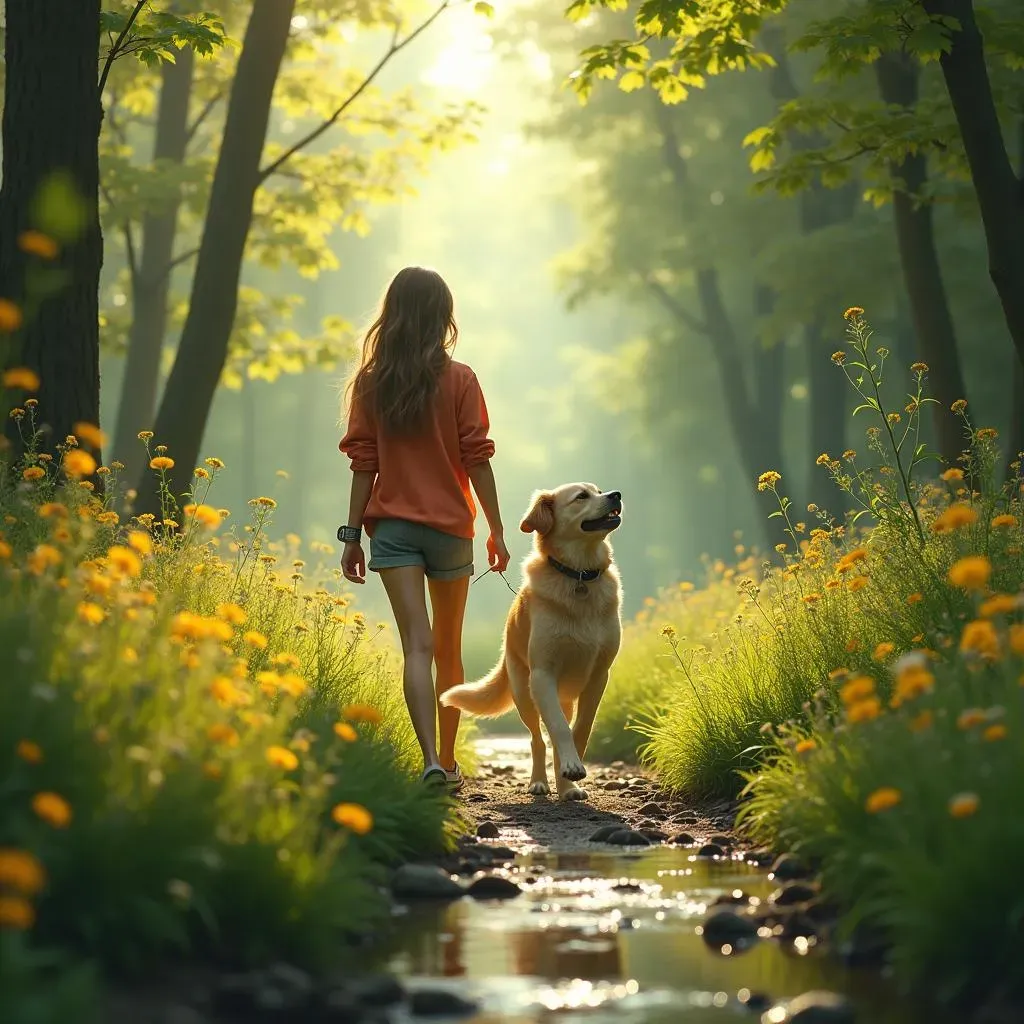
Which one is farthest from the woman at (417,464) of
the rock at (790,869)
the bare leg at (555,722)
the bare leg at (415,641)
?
the rock at (790,869)

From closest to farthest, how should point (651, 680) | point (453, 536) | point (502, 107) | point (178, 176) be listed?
point (453, 536)
point (651, 680)
point (178, 176)
point (502, 107)

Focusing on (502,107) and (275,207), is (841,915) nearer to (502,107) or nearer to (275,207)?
(275,207)

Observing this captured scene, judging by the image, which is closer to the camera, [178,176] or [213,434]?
[178,176]

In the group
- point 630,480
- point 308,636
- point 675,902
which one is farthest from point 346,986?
point 630,480

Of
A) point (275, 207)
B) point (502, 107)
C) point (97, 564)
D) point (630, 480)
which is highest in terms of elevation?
point (502, 107)

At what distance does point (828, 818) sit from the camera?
4.19 meters

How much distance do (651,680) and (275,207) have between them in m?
7.31

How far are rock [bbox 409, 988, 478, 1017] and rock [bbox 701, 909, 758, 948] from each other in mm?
993

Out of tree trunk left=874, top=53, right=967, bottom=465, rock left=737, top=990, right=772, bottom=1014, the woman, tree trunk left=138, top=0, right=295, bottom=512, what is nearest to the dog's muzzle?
the woman

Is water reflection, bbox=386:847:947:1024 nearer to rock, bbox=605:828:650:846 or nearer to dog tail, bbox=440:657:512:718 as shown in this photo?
rock, bbox=605:828:650:846

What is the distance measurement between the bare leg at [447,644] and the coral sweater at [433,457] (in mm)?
290

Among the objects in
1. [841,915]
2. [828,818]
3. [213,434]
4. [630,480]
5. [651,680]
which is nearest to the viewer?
[841,915]

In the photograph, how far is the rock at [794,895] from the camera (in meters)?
4.18

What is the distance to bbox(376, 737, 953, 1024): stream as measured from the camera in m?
3.18
